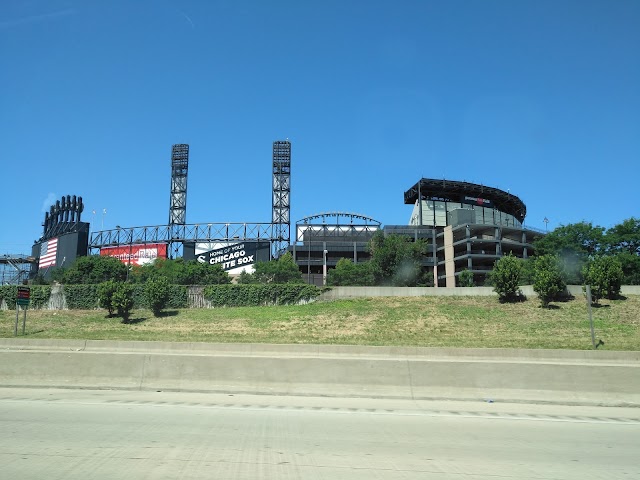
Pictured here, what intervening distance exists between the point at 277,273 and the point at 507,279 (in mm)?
42111

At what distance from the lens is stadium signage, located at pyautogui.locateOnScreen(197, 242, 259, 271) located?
106562 mm

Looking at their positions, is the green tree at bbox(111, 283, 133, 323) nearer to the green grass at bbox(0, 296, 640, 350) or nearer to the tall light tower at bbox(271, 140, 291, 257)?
the green grass at bbox(0, 296, 640, 350)

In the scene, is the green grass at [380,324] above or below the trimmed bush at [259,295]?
below

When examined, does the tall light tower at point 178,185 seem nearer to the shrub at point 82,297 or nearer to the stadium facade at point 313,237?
the stadium facade at point 313,237

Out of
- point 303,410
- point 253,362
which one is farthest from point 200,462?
point 253,362

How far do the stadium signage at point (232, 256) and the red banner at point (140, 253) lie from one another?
27.3 feet

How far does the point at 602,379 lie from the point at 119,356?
13.1 metres

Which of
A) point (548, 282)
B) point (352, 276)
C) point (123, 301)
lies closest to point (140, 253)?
point (352, 276)

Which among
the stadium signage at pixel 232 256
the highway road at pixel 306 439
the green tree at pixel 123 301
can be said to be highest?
the stadium signage at pixel 232 256

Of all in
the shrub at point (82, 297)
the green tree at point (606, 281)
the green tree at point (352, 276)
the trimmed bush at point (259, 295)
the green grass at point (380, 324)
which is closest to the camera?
the green grass at point (380, 324)

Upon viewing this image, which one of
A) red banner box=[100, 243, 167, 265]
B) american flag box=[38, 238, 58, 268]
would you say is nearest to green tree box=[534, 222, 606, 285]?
red banner box=[100, 243, 167, 265]

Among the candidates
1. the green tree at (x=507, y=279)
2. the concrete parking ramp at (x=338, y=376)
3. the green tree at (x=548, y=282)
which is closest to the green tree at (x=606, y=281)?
the green tree at (x=548, y=282)

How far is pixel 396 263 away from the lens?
244 ft

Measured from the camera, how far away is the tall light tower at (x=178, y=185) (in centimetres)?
10869
